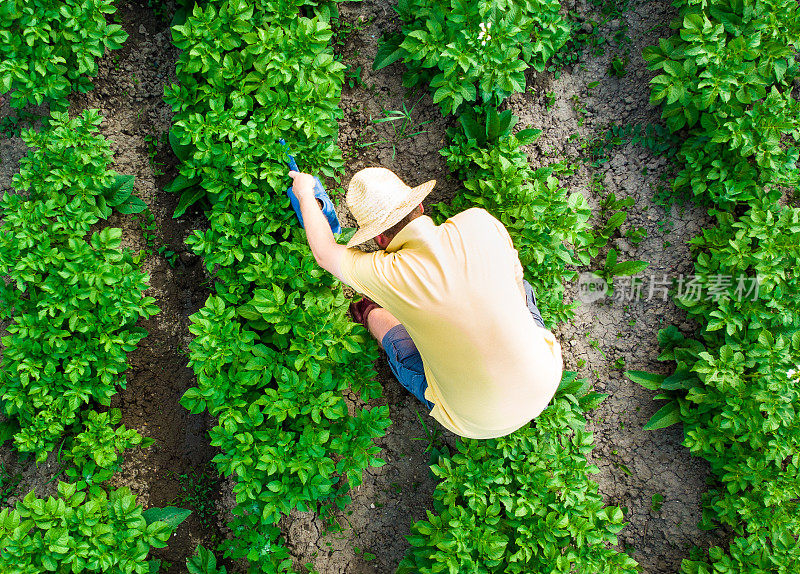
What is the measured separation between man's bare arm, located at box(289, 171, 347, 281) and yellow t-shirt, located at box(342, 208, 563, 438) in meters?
0.26

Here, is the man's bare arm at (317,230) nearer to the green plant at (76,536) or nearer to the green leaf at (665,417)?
the green plant at (76,536)

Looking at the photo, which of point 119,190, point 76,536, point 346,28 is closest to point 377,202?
point 346,28

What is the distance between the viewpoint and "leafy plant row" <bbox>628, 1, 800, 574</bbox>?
4078 millimetres

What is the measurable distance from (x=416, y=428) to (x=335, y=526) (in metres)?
1.08

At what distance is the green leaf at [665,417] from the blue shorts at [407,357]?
1595 mm

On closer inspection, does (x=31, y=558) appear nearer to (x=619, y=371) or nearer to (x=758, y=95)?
(x=619, y=371)

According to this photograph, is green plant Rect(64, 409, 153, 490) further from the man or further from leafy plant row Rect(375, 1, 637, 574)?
leafy plant row Rect(375, 1, 637, 574)

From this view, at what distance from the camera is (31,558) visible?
11.7 ft

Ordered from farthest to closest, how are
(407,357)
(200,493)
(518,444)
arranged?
(200,493), (518,444), (407,357)

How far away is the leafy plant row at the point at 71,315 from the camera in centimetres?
383

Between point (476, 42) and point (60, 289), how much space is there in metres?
3.79

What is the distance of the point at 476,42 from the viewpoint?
13.1 feet

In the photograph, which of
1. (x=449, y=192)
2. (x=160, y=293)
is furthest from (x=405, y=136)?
(x=160, y=293)

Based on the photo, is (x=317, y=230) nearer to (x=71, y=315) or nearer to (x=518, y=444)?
(x=71, y=315)
